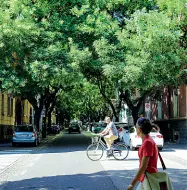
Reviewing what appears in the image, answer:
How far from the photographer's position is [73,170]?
12734 millimetres

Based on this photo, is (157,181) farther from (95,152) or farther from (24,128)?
(24,128)

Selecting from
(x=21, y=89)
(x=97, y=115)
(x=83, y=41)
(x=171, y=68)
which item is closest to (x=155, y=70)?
(x=171, y=68)

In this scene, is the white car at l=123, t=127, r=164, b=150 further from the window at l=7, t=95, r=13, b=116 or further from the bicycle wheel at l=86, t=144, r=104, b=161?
the window at l=7, t=95, r=13, b=116

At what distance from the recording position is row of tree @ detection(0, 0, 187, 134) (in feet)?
76.8

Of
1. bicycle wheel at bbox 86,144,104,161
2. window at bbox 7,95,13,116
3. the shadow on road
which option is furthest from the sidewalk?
window at bbox 7,95,13,116

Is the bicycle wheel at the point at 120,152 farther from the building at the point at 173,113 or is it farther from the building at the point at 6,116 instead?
the building at the point at 6,116

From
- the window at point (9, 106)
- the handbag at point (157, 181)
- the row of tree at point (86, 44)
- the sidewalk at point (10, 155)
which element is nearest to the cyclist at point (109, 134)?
the sidewalk at point (10, 155)

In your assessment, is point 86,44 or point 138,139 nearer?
point 138,139

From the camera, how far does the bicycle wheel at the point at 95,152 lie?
52.0 feet

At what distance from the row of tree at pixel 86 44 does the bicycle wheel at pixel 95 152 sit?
8.38m

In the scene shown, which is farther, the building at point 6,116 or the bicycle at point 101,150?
the building at point 6,116

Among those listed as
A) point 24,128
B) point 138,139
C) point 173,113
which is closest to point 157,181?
point 138,139

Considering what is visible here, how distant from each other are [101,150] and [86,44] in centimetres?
1152

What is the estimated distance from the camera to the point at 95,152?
52.3 feet
